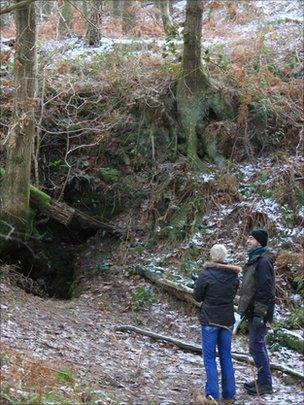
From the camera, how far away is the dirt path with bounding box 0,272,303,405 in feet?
23.3

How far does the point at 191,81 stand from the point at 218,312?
7.66 meters

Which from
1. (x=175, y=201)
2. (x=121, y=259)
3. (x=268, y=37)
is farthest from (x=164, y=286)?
(x=268, y=37)

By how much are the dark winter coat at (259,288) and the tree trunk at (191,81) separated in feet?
19.6

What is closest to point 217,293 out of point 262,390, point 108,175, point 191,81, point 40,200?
point 262,390

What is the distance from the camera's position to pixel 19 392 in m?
5.92

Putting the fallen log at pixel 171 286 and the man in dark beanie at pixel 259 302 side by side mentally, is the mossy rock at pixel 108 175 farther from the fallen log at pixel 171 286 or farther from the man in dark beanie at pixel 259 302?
the man in dark beanie at pixel 259 302

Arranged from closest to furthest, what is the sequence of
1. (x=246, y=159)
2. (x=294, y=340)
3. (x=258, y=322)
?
(x=258, y=322) → (x=294, y=340) → (x=246, y=159)

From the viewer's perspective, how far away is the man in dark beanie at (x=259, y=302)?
6996 millimetres

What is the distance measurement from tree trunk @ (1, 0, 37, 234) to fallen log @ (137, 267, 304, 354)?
2.56m

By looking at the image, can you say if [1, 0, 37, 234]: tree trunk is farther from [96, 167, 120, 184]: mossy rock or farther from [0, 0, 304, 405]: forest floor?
[96, 167, 120, 184]: mossy rock

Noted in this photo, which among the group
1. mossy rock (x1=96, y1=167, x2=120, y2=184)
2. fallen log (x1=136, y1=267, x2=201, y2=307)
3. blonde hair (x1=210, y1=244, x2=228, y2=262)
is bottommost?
fallen log (x1=136, y1=267, x2=201, y2=307)

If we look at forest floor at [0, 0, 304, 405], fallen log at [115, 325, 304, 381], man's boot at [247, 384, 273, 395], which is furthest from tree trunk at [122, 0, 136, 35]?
man's boot at [247, 384, 273, 395]

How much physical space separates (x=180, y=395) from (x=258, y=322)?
1326 millimetres

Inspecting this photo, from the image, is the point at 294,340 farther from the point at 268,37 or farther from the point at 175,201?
the point at 268,37
